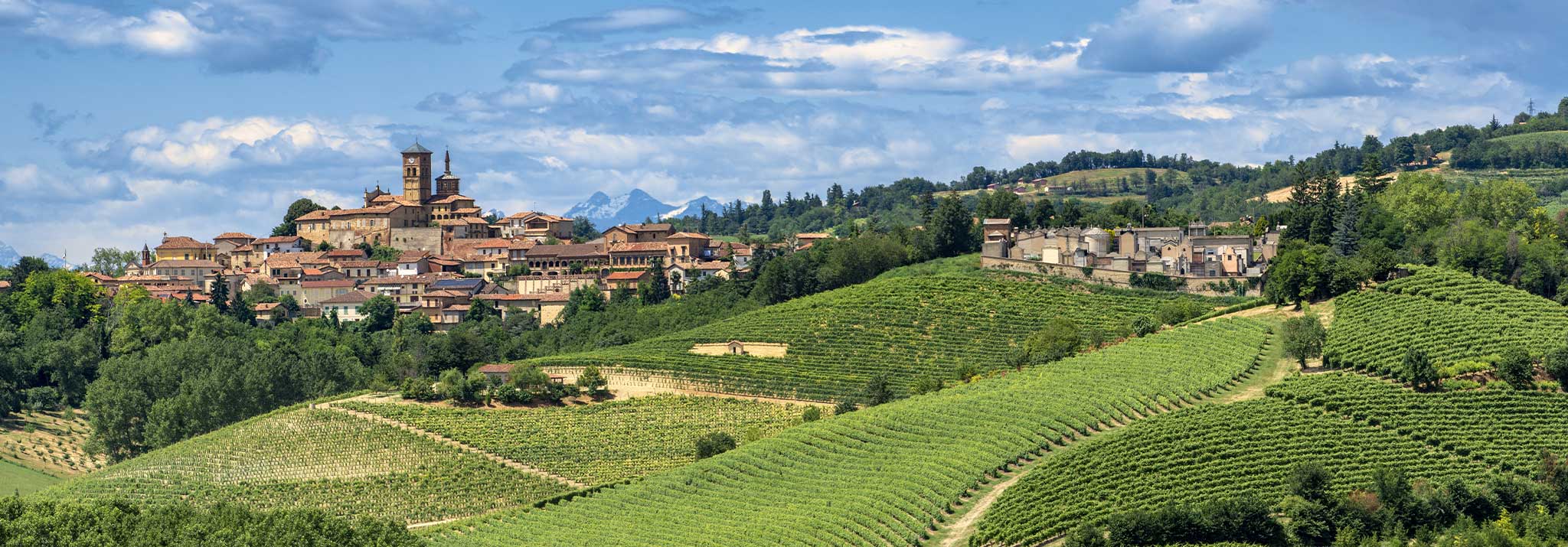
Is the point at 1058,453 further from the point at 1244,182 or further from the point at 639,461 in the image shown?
the point at 1244,182

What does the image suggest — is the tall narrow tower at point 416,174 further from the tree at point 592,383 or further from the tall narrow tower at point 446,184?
the tree at point 592,383

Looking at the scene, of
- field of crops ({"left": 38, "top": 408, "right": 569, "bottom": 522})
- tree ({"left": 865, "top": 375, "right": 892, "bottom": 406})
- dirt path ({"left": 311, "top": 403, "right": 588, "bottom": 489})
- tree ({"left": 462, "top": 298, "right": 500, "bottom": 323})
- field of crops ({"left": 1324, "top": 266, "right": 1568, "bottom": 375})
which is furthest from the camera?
tree ({"left": 462, "top": 298, "right": 500, "bottom": 323})

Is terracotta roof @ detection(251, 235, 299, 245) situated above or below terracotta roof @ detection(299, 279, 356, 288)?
above

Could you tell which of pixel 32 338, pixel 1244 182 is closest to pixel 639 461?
pixel 32 338

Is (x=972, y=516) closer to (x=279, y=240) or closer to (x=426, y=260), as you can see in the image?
(x=426, y=260)

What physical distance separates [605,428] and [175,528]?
23089 mm

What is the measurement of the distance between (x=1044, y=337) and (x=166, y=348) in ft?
143

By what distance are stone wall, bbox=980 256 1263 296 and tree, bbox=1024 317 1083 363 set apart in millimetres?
8580

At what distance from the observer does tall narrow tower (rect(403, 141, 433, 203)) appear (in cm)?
12538

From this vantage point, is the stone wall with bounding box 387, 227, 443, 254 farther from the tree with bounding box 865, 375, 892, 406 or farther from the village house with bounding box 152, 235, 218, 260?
the tree with bounding box 865, 375, 892, 406

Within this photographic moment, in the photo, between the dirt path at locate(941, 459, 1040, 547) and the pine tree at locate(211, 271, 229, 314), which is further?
the pine tree at locate(211, 271, 229, 314)

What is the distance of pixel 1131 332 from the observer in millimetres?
65062

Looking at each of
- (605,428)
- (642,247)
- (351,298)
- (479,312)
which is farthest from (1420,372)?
(351,298)

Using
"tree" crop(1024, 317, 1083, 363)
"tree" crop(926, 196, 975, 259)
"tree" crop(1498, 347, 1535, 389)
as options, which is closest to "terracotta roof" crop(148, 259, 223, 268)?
"tree" crop(926, 196, 975, 259)
